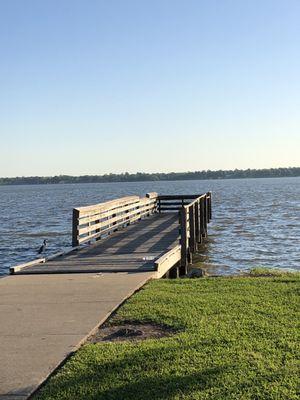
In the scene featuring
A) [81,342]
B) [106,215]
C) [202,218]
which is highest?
[106,215]

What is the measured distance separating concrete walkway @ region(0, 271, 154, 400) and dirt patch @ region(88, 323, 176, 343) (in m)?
0.15

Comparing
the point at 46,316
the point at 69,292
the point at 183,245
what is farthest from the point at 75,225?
the point at 46,316

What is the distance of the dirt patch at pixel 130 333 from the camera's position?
6.18 meters

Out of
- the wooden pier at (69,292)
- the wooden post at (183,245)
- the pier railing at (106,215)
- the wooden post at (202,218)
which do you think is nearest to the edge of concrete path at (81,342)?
the wooden pier at (69,292)

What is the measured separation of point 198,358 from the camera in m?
5.24

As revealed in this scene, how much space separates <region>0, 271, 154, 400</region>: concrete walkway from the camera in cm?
519

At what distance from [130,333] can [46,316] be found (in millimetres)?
1393

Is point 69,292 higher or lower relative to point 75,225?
lower

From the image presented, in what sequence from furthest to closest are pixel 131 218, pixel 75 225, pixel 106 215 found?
pixel 131 218 < pixel 106 215 < pixel 75 225

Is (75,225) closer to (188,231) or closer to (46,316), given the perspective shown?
(188,231)

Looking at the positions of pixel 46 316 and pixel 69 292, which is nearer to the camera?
pixel 46 316

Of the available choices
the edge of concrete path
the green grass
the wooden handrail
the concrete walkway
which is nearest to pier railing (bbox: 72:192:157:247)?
the wooden handrail

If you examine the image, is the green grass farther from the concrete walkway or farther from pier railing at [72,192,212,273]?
pier railing at [72,192,212,273]

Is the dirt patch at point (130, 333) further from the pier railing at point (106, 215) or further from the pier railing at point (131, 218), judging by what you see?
the pier railing at point (106, 215)
